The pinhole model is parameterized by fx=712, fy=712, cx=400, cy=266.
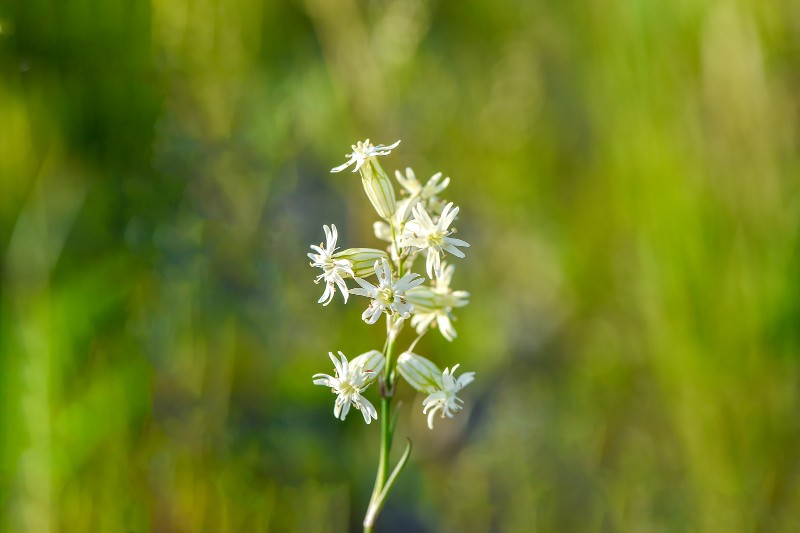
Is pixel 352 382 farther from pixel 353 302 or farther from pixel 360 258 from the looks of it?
pixel 353 302

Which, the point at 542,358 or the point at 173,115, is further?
the point at 542,358

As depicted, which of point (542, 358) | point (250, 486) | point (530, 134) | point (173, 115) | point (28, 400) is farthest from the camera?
point (530, 134)

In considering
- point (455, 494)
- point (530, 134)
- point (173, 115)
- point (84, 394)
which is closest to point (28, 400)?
point (84, 394)

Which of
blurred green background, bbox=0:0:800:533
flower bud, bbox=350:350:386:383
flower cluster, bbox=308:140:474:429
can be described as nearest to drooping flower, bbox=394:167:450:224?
flower cluster, bbox=308:140:474:429

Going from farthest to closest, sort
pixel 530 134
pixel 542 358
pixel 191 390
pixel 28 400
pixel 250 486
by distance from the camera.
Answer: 1. pixel 530 134
2. pixel 542 358
3. pixel 191 390
4. pixel 250 486
5. pixel 28 400

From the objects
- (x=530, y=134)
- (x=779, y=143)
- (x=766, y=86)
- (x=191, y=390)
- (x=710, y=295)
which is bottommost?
(x=191, y=390)

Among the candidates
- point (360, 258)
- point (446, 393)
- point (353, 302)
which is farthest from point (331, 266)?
point (353, 302)

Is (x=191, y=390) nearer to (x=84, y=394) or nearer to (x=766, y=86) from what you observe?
(x=84, y=394)

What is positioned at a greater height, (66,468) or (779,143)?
(779,143)
